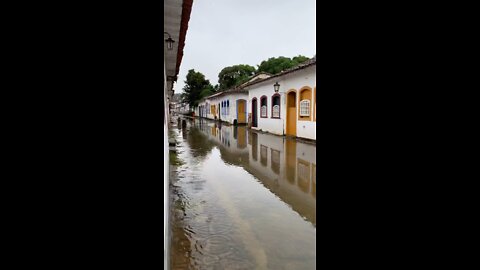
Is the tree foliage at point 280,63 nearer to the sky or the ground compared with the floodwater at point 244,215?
nearer to the sky

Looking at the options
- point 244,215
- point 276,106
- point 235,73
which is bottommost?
point 244,215

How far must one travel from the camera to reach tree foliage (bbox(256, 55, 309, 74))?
3769cm

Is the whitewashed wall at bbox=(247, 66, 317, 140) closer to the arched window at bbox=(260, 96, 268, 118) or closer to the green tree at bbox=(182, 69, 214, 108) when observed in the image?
the arched window at bbox=(260, 96, 268, 118)

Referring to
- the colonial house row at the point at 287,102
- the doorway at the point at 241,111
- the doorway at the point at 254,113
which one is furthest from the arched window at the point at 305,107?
the doorway at the point at 241,111

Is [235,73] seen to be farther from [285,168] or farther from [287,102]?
[285,168]

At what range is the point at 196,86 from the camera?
45000 mm

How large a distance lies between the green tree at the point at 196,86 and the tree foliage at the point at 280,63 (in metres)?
9.14

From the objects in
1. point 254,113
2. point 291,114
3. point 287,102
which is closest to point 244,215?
point 291,114

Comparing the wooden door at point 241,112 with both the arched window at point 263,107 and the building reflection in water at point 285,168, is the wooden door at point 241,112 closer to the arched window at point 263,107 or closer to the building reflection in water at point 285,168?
the arched window at point 263,107

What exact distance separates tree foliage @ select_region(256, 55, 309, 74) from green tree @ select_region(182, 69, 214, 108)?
9142mm

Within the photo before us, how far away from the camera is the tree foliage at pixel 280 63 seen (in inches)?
1484

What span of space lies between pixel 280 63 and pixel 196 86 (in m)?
13.4
